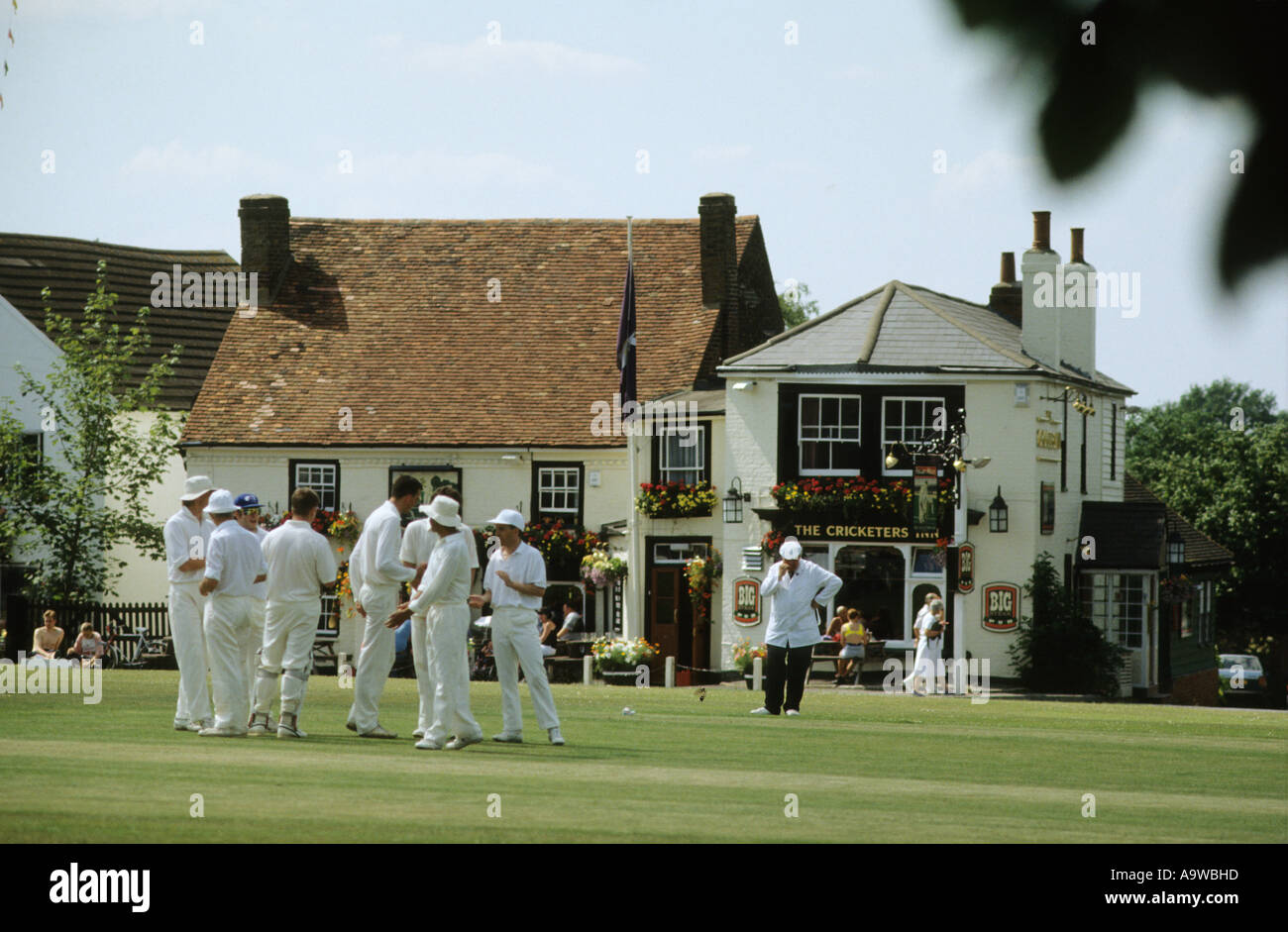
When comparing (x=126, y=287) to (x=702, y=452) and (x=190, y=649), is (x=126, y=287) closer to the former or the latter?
(x=702, y=452)

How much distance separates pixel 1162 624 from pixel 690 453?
39.1ft

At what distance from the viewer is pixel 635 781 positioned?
11.4m

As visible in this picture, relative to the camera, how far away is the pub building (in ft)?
121

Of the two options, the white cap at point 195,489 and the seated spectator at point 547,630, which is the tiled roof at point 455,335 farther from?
the white cap at point 195,489

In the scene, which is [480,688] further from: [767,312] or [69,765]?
[767,312]

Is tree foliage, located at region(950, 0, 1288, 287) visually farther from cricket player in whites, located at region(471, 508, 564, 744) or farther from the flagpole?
the flagpole

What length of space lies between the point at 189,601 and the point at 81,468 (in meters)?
24.7

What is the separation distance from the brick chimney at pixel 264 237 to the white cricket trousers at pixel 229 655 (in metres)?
30.3

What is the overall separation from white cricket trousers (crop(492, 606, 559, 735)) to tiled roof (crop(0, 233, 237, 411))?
3175 cm

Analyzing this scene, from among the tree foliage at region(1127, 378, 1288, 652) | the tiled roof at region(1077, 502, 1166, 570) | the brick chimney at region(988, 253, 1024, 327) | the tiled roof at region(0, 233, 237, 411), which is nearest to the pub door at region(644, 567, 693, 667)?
the tiled roof at region(1077, 502, 1166, 570)

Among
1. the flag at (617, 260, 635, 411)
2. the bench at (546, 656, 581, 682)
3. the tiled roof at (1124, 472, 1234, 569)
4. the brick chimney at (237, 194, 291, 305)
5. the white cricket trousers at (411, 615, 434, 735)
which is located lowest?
the bench at (546, 656, 581, 682)

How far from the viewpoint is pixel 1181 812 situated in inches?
419
